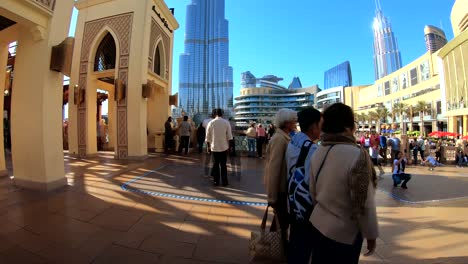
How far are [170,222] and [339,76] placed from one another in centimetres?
19645

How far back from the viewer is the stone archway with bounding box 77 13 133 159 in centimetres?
880

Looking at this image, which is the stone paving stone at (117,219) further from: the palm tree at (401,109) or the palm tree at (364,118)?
the palm tree at (364,118)

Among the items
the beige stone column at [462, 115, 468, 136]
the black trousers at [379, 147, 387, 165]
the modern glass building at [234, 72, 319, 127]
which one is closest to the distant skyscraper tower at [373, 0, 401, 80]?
the modern glass building at [234, 72, 319, 127]

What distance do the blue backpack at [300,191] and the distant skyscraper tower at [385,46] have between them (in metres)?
214

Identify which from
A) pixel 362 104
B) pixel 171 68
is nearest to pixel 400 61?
pixel 362 104

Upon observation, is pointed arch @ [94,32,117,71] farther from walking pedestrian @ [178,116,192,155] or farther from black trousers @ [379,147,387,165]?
black trousers @ [379,147,387,165]

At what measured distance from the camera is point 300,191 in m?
1.70

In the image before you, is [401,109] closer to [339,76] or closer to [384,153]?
[384,153]

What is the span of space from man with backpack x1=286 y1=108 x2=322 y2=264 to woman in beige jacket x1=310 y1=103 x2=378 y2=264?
0.18 metres

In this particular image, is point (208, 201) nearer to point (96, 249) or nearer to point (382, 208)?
point (96, 249)

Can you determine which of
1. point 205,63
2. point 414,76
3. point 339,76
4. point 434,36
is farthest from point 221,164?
point 339,76

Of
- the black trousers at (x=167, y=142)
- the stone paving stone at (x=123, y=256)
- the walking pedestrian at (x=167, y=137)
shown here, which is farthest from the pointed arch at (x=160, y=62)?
the stone paving stone at (x=123, y=256)

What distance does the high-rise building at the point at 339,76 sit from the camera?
169000 millimetres

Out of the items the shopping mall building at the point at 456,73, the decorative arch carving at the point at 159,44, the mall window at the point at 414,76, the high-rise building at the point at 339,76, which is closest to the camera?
the decorative arch carving at the point at 159,44
